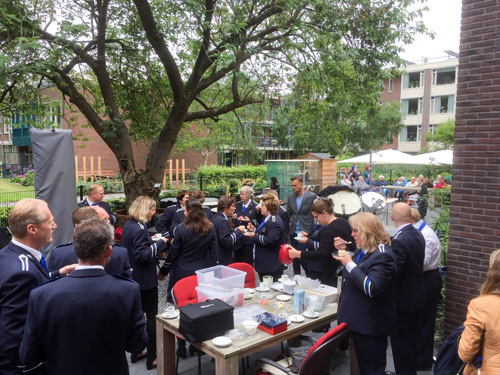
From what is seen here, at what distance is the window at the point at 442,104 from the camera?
1691 inches

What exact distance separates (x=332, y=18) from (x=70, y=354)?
7.88m

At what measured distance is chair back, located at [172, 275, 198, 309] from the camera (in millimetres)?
4197

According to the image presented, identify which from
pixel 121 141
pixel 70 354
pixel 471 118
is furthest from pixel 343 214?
pixel 70 354

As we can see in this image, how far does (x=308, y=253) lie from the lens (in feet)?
15.9

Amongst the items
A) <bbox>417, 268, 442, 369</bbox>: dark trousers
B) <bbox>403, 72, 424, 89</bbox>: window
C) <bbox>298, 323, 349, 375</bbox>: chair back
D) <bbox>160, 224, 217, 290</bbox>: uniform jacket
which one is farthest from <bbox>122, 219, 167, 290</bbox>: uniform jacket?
<bbox>403, 72, 424, 89</bbox>: window

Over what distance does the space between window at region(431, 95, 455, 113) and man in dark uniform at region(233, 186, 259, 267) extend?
42903 mm

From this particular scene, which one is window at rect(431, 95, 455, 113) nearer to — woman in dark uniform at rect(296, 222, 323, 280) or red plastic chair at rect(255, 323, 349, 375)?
woman in dark uniform at rect(296, 222, 323, 280)

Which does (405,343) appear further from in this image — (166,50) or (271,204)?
(166,50)

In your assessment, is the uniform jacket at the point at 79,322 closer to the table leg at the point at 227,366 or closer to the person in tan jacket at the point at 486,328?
the table leg at the point at 227,366

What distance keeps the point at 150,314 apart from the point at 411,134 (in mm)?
47916

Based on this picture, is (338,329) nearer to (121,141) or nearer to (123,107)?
(121,141)

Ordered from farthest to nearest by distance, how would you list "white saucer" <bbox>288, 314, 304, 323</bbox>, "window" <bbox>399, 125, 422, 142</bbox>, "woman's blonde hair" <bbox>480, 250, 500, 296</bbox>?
"window" <bbox>399, 125, 422, 142</bbox> → "white saucer" <bbox>288, 314, 304, 323</bbox> → "woman's blonde hair" <bbox>480, 250, 500, 296</bbox>

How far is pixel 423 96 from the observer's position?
44219 mm

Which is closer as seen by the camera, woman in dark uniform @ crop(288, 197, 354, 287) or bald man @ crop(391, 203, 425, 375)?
bald man @ crop(391, 203, 425, 375)
